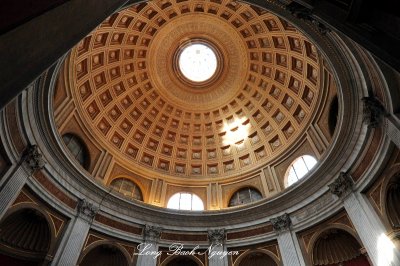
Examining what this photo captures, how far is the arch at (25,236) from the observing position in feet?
34.6

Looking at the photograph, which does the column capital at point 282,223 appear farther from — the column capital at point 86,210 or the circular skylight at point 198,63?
the circular skylight at point 198,63

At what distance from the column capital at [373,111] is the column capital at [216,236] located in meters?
9.05

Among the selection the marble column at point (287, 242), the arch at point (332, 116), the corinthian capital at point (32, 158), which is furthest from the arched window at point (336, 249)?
the corinthian capital at point (32, 158)

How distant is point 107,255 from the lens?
13680 mm

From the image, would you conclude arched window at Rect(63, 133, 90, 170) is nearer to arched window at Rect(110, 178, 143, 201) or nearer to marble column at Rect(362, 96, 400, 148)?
arched window at Rect(110, 178, 143, 201)

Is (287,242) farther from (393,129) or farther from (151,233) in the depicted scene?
(393,129)

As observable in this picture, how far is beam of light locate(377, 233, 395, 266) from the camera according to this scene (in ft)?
30.4

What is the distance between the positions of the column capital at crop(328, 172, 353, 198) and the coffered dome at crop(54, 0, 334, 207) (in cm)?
470

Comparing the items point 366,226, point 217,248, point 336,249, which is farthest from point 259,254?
point 366,226

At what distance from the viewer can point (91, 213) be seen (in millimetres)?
13320

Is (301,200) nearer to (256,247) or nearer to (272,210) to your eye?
(272,210)

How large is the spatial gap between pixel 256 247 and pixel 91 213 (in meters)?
8.48

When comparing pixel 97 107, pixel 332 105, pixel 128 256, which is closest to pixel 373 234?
pixel 332 105

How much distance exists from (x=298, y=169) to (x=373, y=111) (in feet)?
23.0
